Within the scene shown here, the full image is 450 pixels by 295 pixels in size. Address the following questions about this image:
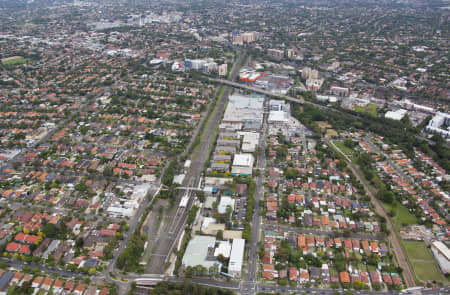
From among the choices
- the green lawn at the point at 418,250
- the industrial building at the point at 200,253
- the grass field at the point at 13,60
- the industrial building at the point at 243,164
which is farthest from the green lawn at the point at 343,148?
the grass field at the point at 13,60

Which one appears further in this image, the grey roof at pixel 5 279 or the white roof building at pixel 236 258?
the white roof building at pixel 236 258

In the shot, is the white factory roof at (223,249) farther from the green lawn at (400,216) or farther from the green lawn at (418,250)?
the green lawn at (400,216)

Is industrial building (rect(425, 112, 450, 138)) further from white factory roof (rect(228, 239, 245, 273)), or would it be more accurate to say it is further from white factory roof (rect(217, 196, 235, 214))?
white factory roof (rect(228, 239, 245, 273))

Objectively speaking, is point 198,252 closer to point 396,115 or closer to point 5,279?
point 5,279

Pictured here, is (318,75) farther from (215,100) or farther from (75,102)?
(75,102)

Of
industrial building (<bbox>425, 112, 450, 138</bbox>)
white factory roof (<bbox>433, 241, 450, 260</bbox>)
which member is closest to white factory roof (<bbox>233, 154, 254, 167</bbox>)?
white factory roof (<bbox>433, 241, 450, 260</bbox>)

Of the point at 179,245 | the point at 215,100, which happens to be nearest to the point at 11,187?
the point at 179,245

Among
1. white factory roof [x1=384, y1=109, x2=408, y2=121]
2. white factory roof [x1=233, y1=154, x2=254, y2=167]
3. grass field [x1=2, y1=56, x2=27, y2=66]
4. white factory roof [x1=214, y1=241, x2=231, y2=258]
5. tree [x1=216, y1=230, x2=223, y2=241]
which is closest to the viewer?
white factory roof [x1=214, y1=241, x2=231, y2=258]
